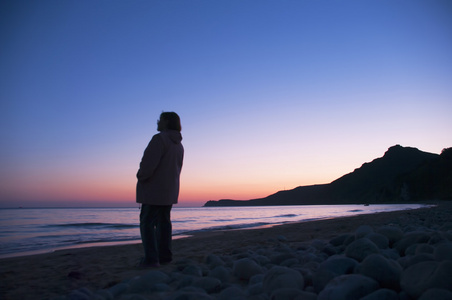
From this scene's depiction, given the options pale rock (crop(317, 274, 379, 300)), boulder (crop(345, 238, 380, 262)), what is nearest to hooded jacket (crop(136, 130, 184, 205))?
boulder (crop(345, 238, 380, 262))

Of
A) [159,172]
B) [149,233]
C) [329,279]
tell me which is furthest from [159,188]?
[329,279]

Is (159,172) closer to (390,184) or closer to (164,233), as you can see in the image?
(164,233)

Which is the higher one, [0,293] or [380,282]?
[380,282]

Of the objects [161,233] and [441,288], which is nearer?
[441,288]

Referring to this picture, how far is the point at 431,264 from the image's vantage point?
186 centimetres

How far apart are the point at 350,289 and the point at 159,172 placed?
9.11 feet

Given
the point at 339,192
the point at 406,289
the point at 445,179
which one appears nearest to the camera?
the point at 406,289

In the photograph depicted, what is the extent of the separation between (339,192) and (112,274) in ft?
453

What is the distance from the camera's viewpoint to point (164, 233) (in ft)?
13.4

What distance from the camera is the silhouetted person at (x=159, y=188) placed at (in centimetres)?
387

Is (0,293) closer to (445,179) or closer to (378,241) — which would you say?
(378,241)

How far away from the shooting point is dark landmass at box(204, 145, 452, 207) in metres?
67.8

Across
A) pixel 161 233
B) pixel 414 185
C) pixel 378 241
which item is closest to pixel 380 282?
pixel 378 241

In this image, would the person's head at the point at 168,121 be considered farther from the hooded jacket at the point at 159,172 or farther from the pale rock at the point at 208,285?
the pale rock at the point at 208,285
